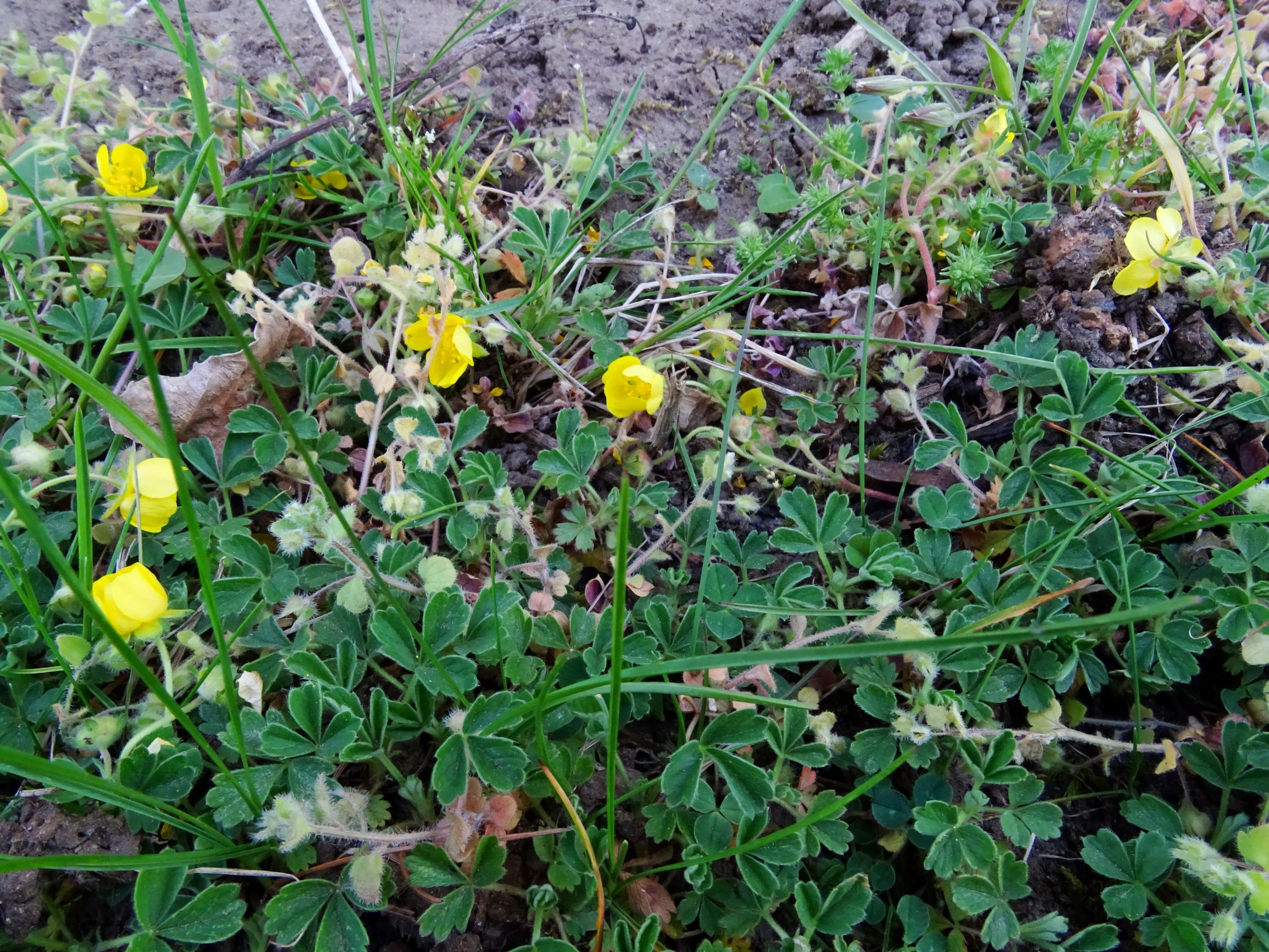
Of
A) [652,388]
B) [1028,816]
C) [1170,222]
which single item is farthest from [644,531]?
[1170,222]

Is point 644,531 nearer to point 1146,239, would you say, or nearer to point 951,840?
point 951,840

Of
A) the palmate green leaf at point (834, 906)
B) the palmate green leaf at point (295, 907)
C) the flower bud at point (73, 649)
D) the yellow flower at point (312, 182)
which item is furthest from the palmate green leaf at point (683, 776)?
the yellow flower at point (312, 182)

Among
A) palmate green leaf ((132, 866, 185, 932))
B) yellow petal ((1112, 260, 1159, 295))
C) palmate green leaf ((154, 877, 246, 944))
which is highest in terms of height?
yellow petal ((1112, 260, 1159, 295))

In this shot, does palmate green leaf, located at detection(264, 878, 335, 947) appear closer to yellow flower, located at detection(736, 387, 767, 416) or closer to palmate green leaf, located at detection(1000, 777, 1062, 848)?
palmate green leaf, located at detection(1000, 777, 1062, 848)

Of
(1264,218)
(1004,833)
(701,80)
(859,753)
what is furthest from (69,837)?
(1264,218)

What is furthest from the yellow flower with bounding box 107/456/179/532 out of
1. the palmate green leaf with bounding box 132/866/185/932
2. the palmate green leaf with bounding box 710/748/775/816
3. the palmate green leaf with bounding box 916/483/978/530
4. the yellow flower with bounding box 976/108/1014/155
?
the yellow flower with bounding box 976/108/1014/155

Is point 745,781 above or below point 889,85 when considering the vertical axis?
below

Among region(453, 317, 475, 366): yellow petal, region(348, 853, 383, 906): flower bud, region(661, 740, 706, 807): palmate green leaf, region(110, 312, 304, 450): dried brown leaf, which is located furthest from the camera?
region(110, 312, 304, 450): dried brown leaf
